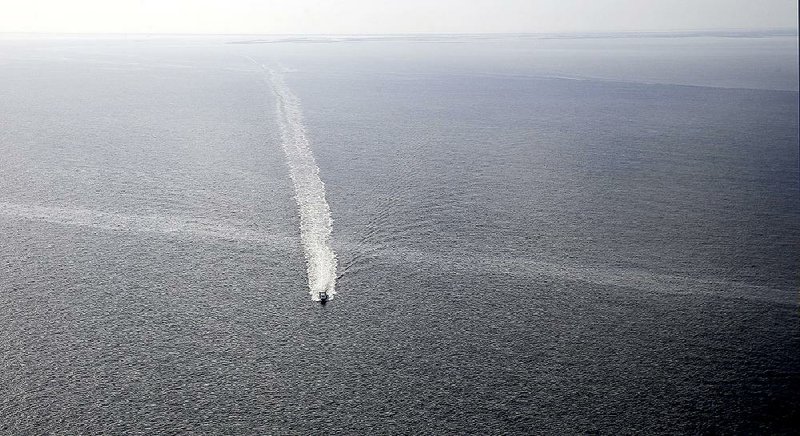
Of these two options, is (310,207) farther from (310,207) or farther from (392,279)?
(392,279)

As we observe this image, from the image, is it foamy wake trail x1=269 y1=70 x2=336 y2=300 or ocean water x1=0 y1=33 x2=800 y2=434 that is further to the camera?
foamy wake trail x1=269 y1=70 x2=336 y2=300

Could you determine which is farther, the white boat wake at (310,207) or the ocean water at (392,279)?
the white boat wake at (310,207)

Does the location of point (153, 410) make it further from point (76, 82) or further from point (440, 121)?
point (76, 82)

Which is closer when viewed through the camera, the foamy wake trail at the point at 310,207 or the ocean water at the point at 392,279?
the ocean water at the point at 392,279

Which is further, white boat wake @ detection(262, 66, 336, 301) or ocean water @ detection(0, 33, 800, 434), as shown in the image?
white boat wake @ detection(262, 66, 336, 301)

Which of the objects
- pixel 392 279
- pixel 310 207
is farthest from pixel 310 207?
pixel 392 279
